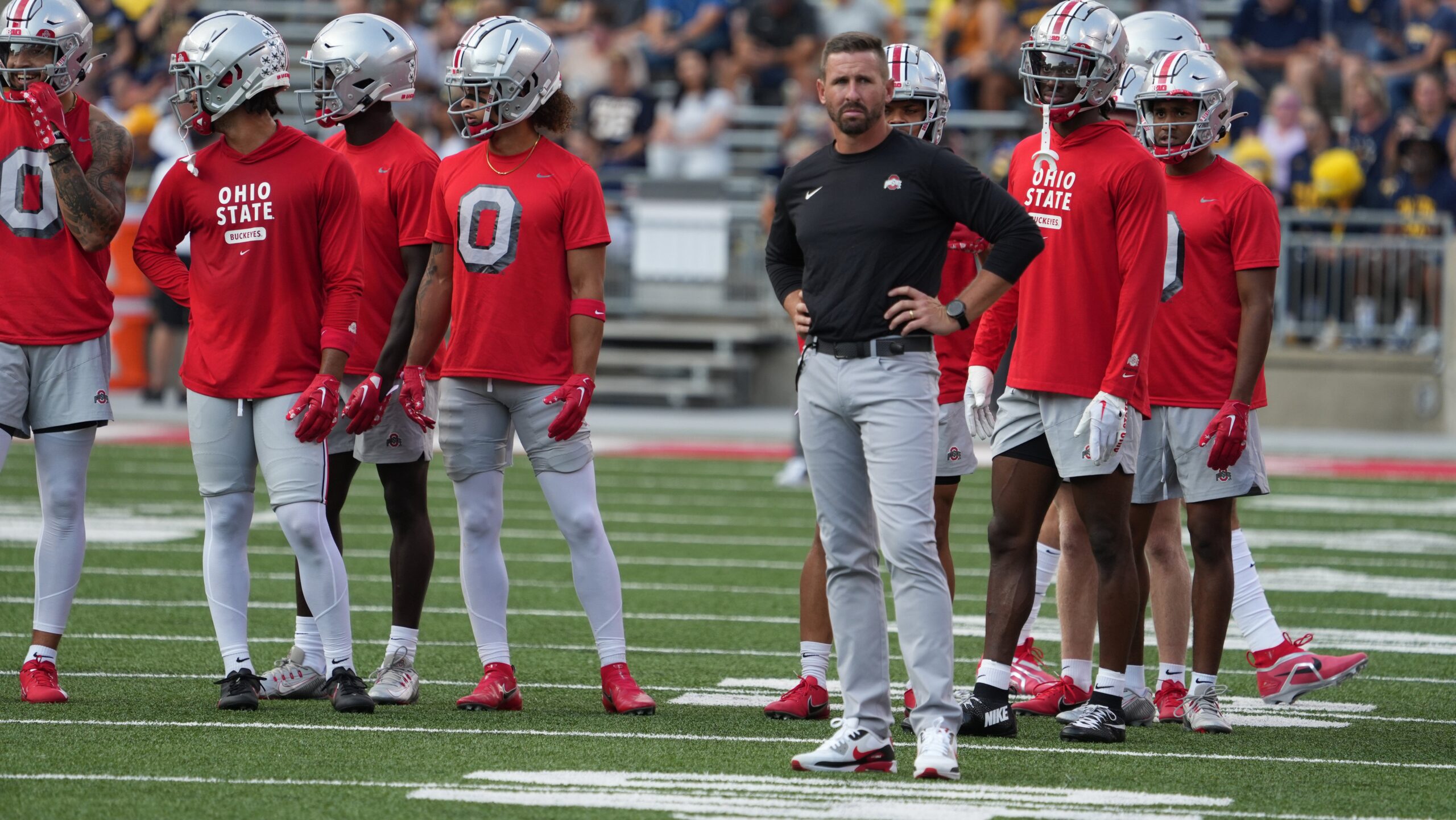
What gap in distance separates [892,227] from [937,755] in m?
1.43

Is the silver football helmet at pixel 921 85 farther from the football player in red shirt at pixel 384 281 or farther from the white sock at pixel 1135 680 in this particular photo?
the white sock at pixel 1135 680

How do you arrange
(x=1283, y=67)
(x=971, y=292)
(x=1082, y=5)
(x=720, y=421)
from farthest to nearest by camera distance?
(x=1283, y=67), (x=720, y=421), (x=1082, y=5), (x=971, y=292)

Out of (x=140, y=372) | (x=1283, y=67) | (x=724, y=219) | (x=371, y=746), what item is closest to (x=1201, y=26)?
(x=1283, y=67)

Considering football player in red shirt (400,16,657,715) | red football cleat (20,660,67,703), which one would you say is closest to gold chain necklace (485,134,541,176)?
football player in red shirt (400,16,657,715)

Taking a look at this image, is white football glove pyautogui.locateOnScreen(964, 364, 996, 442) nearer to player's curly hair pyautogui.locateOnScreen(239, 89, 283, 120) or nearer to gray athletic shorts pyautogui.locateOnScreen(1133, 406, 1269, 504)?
gray athletic shorts pyautogui.locateOnScreen(1133, 406, 1269, 504)

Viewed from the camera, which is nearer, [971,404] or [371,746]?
[371,746]

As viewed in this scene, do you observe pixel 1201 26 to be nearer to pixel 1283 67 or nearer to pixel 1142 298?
pixel 1283 67

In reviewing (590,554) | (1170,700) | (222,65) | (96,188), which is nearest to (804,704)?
(590,554)

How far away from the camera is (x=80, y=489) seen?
263 inches

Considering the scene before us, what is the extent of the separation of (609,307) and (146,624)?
11.3m

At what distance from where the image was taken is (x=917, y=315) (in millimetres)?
5355

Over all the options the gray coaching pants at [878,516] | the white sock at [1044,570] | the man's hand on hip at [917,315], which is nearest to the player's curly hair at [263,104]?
the gray coaching pants at [878,516]

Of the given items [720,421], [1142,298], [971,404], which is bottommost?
[720,421]

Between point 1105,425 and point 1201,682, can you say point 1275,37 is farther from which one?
point 1105,425
